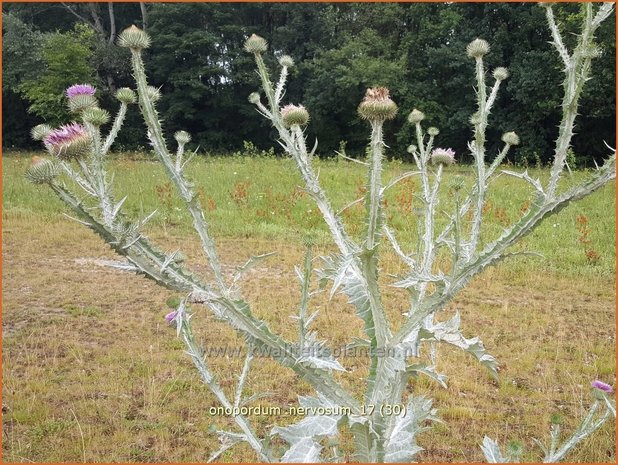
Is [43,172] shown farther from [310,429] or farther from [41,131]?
[310,429]

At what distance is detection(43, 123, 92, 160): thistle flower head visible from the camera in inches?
50.4

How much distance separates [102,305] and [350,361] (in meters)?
2.34

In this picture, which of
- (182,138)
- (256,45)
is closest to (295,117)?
(256,45)

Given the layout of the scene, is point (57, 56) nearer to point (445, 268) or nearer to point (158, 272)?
point (445, 268)

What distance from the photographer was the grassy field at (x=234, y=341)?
303cm

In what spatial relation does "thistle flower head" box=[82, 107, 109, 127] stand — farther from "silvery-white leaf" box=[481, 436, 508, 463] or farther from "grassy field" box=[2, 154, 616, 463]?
"silvery-white leaf" box=[481, 436, 508, 463]

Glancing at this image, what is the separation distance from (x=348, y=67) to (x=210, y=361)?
22.3 m

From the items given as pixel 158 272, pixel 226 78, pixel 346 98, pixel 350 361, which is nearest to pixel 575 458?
pixel 350 361

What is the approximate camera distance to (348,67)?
80.9 ft

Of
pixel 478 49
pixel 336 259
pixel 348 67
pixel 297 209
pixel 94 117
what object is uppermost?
pixel 478 49

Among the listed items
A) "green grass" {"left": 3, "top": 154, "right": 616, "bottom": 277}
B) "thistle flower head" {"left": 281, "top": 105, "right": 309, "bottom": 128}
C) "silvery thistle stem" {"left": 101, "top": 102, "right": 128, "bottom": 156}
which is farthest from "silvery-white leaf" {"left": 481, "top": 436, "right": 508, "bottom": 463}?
"green grass" {"left": 3, "top": 154, "right": 616, "bottom": 277}

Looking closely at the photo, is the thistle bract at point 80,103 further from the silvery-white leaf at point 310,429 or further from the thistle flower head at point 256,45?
the silvery-white leaf at point 310,429

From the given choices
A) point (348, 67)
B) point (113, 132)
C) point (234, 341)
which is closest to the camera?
point (113, 132)

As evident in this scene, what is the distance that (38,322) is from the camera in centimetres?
455
